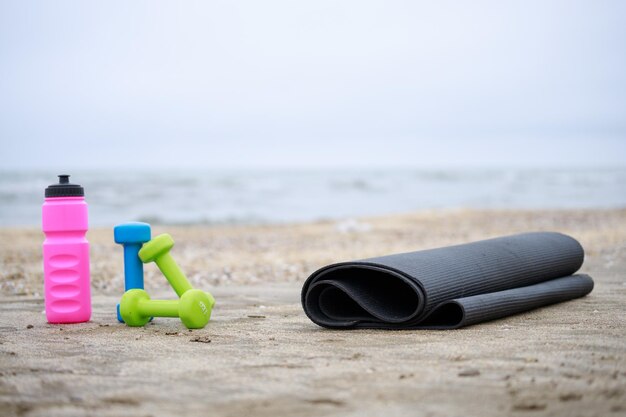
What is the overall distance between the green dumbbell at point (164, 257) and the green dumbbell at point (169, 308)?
0.65 feet

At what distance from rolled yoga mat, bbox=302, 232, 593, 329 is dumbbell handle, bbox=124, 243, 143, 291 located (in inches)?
43.0

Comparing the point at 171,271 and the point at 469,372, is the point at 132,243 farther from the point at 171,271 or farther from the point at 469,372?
the point at 469,372

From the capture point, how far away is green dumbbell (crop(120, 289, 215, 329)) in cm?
442

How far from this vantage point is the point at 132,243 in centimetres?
472

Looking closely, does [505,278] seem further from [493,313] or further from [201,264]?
[201,264]

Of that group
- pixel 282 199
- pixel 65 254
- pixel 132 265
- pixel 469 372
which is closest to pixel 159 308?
pixel 132 265

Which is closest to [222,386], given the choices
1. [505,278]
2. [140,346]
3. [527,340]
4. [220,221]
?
[140,346]

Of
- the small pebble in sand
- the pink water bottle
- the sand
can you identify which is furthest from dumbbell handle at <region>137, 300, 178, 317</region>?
the small pebble in sand

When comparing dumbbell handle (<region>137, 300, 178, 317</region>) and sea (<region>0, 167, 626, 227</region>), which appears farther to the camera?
sea (<region>0, 167, 626, 227</region>)

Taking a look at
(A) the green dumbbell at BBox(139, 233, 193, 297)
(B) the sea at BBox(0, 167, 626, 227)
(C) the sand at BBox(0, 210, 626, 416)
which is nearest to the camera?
(C) the sand at BBox(0, 210, 626, 416)

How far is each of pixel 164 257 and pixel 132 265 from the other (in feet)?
0.73

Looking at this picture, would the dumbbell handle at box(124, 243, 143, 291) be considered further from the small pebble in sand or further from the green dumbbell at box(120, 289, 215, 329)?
the small pebble in sand

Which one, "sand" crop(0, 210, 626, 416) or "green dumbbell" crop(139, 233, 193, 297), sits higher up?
"green dumbbell" crop(139, 233, 193, 297)

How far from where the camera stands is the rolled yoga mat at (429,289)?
423 cm
